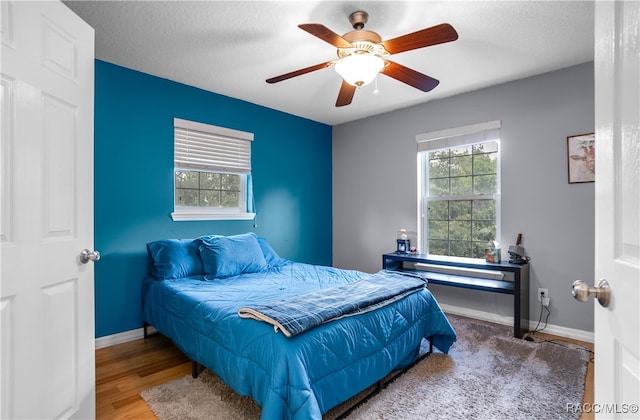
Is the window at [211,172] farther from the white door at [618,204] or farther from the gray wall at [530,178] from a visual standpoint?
the white door at [618,204]

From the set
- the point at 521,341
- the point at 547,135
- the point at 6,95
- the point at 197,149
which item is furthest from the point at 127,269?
the point at 547,135

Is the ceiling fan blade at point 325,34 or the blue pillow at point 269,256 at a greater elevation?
the ceiling fan blade at point 325,34

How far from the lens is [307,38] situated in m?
2.46

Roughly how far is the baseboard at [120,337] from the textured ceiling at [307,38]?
7.91 feet

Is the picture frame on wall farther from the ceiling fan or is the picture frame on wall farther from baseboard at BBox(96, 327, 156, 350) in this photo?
baseboard at BBox(96, 327, 156, 350)

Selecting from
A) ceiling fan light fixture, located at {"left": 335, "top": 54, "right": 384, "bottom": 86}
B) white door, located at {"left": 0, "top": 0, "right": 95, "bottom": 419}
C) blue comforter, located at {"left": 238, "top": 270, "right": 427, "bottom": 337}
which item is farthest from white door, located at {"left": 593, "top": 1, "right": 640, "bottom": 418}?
white door, located at {"left": 0, "top": 0, "right": 95, "bottom": 419}

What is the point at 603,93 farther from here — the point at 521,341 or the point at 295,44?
the point at 521,341

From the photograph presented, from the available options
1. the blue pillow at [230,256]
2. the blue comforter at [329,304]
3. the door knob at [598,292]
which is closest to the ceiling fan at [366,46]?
the blue comforter at [329,304]

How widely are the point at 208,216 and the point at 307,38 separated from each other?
209 centimetres

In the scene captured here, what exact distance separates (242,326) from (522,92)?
11.1ft

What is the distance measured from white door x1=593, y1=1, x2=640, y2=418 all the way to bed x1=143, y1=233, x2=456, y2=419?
3.71 feet

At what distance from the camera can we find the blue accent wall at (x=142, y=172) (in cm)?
285

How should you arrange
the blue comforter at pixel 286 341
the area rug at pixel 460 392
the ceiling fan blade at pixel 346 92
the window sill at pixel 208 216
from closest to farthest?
the blue comforter at pixel 286 341 < the area rug at pixel 460 392 < the ceiling fan blade at pixel 346 92 < the window sill at pixel 208 216

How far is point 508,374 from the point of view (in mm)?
2279
